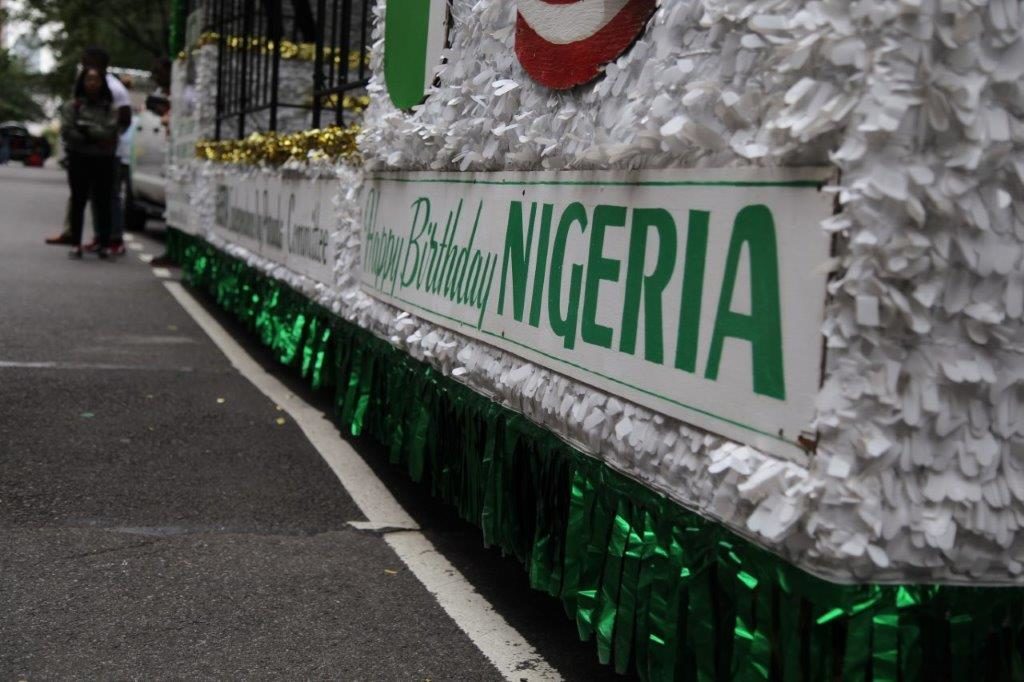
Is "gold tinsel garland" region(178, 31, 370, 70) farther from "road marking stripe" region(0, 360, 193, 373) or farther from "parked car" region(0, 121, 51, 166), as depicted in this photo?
"parked car" region(0, 121, 51, 166)

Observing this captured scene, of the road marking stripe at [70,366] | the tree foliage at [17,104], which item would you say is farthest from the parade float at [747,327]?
the tree foliage at [17,104]

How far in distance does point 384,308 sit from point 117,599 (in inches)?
73.5

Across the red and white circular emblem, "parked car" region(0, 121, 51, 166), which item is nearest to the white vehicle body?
the red and white circular emblem

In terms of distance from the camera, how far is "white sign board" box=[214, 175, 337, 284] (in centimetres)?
666

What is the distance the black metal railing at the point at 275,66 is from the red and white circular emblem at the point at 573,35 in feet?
12.7

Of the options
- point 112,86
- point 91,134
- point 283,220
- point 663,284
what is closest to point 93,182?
point 91,134

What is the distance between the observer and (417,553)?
436 centimetres

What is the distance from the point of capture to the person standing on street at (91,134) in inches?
504

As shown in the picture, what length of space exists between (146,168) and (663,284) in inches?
643

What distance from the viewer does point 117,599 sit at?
3.70 m

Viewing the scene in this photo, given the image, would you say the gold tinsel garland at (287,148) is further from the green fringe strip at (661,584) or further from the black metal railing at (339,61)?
the green fringe strip at (661,584)

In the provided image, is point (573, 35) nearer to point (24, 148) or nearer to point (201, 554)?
point (201, 554)

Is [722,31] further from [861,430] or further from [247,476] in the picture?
[247,476]

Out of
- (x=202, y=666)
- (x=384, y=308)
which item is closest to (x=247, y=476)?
(x=384, y=308)
